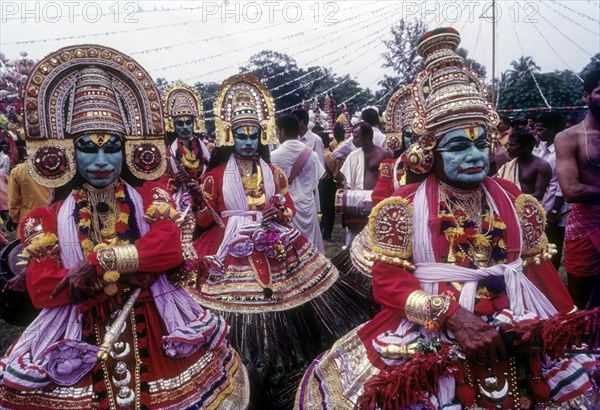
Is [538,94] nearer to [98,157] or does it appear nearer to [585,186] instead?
[585,186]

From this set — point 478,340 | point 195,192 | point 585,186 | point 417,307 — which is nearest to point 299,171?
point 195,192

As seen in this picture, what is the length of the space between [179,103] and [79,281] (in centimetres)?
521

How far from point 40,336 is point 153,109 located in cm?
139

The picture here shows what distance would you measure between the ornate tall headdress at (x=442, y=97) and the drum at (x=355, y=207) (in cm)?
411

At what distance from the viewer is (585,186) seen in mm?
3824

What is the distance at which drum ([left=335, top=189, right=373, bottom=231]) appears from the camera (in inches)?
278

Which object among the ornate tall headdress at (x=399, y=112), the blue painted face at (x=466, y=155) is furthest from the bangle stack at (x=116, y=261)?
the ornate tall headdress at (x=399, y=112)

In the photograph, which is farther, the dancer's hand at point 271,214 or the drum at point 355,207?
the drum at point 355,207

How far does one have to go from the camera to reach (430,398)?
2459 mm

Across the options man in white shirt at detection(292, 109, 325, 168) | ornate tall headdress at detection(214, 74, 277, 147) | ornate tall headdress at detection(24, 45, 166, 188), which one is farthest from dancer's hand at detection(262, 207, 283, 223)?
man in white shirt at detection(292, 109, 325, 168)

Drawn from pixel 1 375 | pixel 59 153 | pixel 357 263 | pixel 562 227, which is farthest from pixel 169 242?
pixel 562 227

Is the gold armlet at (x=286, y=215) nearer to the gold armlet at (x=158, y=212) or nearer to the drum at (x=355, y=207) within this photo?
the drum at (x=355, y=207)

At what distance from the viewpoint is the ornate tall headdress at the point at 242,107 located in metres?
5.53

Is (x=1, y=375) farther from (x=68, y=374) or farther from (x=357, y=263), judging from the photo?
(x=357, y=263)
